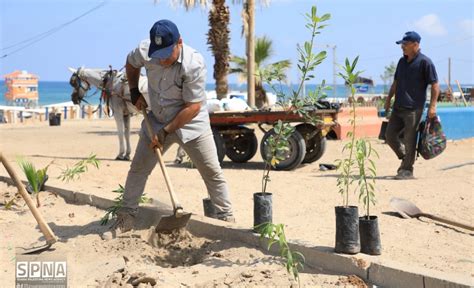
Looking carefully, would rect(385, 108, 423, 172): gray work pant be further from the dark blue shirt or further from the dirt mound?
the dirt mound

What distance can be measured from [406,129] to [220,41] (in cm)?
1251

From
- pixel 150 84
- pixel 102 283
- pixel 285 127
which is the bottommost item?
pixel 102 283

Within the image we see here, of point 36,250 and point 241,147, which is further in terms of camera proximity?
point 241,147

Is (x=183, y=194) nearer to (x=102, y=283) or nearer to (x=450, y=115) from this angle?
(x=102, y=283)

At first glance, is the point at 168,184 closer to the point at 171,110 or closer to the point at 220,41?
the point at 171,110

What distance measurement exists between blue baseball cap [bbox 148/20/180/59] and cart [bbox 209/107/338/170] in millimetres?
4896

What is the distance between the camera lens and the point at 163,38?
509 cm

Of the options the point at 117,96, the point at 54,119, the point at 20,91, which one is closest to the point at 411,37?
the point at 117,96

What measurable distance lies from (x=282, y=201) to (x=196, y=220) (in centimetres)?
179

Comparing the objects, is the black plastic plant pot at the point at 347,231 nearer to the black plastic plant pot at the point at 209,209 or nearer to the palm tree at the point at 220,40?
the black plastic plant pot at the point at 209,209

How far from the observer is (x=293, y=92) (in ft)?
17.5

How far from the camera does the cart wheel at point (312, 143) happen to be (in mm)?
10843

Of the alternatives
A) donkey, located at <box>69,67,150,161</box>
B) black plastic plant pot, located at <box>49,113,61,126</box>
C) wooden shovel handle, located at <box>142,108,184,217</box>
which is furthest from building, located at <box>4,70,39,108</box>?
wooden shovel handle, located at <box>142,108,184,217</box>

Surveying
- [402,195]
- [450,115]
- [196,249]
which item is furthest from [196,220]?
[450,115]
